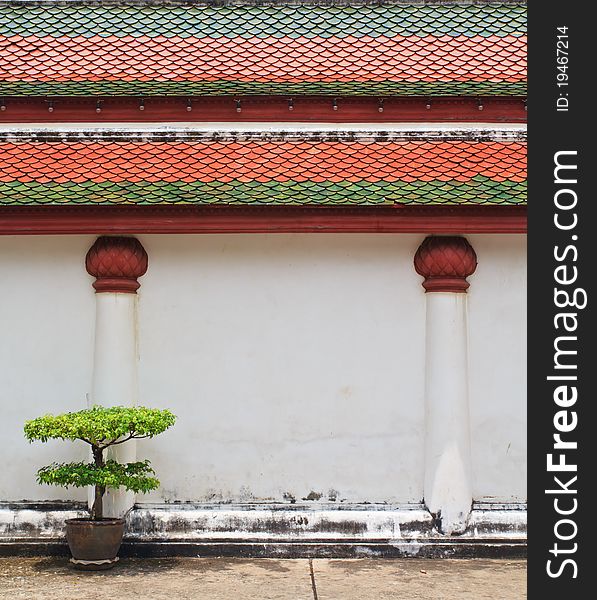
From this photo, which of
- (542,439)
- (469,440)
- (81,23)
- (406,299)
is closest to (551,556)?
(542,439)

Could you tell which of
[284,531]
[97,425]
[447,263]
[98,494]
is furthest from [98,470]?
[447,263]

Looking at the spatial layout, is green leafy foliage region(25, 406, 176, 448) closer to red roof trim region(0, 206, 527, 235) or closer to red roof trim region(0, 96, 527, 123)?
red roof trim region(0, 206, 527, 235)

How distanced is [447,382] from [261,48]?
517cm

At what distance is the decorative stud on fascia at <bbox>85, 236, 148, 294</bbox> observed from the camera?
30.8 ft

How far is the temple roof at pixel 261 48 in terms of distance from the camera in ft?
35.3

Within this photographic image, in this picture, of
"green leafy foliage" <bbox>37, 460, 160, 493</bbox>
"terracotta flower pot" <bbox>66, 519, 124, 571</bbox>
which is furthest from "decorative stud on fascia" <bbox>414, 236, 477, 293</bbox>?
"terracotta flower pot" <bbox>66, 519, 124, 571</bbox>

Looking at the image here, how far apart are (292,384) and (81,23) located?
6.13m

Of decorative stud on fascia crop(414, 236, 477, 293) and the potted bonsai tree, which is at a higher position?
decorative stud on fascia crop(414, 236, 477, 293)

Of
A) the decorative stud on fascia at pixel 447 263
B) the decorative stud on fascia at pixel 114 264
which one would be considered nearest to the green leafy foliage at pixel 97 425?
the decorative stud on fascia at pixel 114 264

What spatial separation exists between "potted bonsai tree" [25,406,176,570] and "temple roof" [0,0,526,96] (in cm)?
400

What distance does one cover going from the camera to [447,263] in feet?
30.6

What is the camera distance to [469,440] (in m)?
9.36

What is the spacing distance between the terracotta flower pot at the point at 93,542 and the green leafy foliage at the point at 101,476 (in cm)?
37

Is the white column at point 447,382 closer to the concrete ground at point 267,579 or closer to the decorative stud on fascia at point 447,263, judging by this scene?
the decorative stud on fascia at point 447,263
